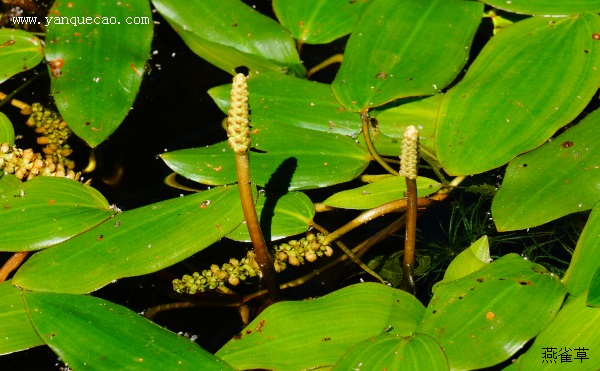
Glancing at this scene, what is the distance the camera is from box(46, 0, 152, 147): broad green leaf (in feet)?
5.20

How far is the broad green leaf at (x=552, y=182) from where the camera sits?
137 centimetres

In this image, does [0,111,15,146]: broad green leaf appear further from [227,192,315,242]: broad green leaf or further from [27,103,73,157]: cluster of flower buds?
[227,192,315,242]: broad green leaf

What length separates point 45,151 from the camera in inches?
68.7

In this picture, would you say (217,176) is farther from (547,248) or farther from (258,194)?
(547,248)

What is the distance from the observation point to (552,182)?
4.62 ft

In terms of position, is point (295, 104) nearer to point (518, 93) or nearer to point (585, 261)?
point (518, 93)

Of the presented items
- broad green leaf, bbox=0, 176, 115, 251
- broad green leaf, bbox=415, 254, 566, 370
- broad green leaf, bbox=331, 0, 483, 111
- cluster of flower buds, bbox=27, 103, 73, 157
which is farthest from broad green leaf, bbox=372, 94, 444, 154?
cluster of flower buds, bbox=27, 103, 73, 157

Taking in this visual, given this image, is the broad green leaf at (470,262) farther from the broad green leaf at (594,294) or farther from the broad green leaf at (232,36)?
the broad green leaf at (232,36)

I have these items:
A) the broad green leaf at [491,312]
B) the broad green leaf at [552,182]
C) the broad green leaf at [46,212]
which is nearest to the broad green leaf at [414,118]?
the broad green leaf at [552,182]

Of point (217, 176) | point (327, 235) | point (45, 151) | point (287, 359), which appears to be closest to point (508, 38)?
point (327, 235)

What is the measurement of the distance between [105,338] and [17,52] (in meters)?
0.88

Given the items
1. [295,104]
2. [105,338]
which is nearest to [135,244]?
[105,338]

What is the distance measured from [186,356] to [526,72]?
3.05 ft

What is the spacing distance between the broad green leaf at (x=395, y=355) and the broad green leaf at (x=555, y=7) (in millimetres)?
883
